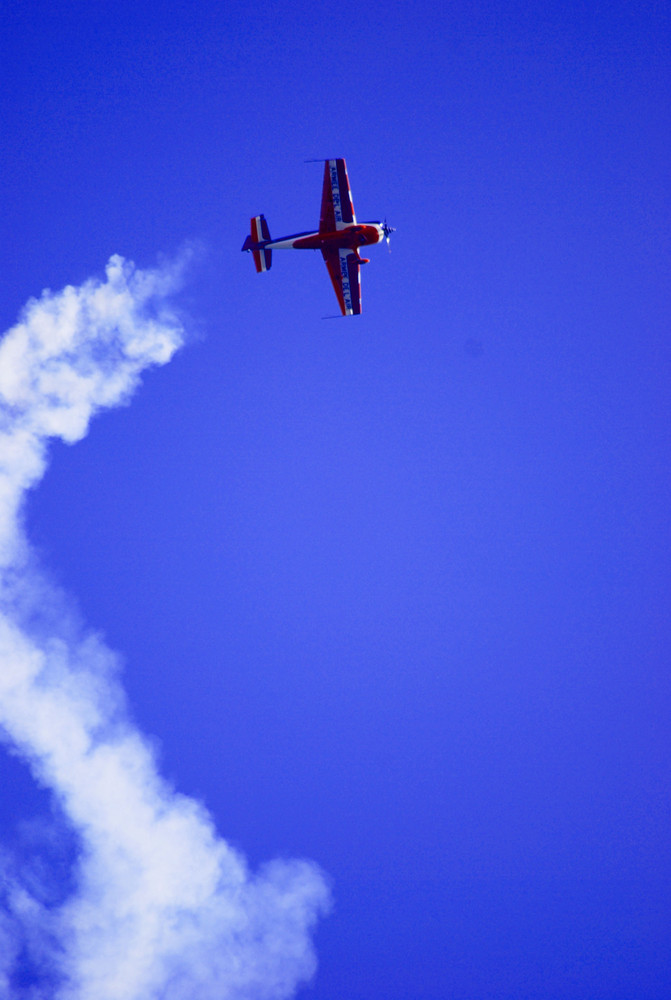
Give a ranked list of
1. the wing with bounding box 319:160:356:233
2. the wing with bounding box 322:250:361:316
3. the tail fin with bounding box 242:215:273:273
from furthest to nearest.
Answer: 1. the tail fin with bounding box 242:215:273:273
2. the wing with bounding box 322:250:361:316
3. the wing with bounding box 319:160:356:233

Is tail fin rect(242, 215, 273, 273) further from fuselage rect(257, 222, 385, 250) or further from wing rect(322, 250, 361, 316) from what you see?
wing rect(322, 250, 361, 316)

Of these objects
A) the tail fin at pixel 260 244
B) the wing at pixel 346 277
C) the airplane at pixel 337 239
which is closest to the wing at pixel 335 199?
the airplane at pixel 337 239

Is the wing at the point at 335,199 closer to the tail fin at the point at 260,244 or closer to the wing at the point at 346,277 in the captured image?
the wing at the point at 346,277

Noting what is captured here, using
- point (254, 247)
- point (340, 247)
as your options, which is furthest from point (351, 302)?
point (254, 247)

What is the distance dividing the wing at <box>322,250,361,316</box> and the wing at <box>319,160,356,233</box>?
95.6 inches

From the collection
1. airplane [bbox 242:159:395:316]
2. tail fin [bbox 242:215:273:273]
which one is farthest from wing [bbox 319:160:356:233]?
tail fin [bbox 242:215:273:273]

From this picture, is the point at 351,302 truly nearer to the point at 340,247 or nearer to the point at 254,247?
the point at 340,247

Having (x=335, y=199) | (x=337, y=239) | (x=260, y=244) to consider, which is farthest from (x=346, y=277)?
(x=260, y=244)

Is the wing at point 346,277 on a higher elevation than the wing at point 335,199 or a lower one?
lower

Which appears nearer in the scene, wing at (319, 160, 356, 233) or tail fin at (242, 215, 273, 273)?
wing at (319, 160, 356, 233)

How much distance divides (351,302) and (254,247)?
411 inches

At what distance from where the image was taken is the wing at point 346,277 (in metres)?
60.7

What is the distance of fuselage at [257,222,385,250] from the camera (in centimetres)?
5919

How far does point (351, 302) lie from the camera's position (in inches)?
2436
